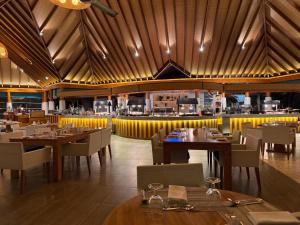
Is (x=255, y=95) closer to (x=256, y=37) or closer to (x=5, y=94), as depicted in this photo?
(x=256, y=37)

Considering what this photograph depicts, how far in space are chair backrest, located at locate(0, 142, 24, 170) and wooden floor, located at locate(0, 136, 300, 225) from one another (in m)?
0.43

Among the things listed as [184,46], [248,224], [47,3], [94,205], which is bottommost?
[94,205]

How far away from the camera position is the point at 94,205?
3.80 metres

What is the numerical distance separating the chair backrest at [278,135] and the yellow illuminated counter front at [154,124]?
11.0 feet

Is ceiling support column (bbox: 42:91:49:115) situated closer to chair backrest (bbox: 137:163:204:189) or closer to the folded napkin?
chair backrest (bbox: 137:163:204:189)

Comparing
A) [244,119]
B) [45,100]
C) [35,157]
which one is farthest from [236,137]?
[45,100]

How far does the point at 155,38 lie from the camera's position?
12.4 meters

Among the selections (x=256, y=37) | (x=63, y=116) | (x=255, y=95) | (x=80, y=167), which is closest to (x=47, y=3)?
(x=63, y=116)

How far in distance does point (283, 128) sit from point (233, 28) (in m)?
6.31

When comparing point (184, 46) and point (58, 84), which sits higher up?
point (184, 46)

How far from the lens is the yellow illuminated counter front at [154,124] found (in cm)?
1006

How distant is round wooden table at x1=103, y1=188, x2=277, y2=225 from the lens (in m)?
1.49

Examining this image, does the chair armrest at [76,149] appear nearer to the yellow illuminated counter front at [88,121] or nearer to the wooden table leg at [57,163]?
the wooden table leg at [57,163]

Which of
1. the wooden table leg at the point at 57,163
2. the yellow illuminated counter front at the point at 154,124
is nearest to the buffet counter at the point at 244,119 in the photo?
the yellow illuminated counter front at the point at 154,124
